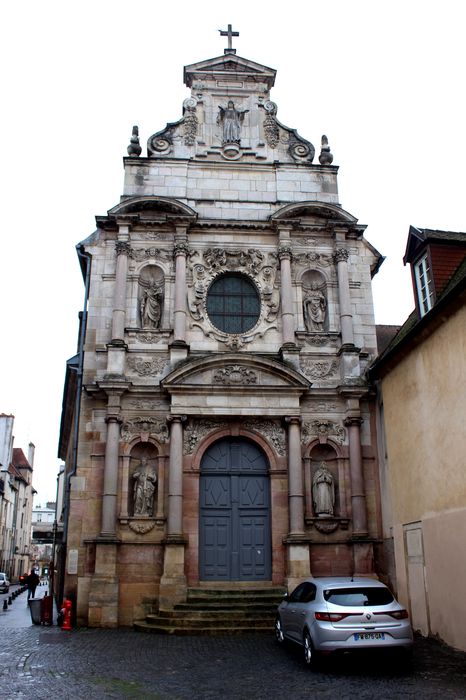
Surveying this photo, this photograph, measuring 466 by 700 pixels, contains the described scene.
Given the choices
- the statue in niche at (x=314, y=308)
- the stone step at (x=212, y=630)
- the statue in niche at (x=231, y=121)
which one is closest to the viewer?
the stone step at (x=212, y=630)

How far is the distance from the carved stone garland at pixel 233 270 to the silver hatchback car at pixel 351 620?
28.5 ft

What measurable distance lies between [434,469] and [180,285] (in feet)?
27.4

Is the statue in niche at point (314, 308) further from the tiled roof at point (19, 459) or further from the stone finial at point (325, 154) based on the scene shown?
the tiled roof at point (19, 459)

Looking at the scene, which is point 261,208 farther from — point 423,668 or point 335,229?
point 423,668

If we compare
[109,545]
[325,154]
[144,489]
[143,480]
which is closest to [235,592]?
[109,545]

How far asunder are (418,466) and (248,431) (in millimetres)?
4782

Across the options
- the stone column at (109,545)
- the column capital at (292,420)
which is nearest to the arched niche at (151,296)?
the stone column at (109,545)

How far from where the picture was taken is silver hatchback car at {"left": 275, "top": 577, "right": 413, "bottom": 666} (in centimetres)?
977

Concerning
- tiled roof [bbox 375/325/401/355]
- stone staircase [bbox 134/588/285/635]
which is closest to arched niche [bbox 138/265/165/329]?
stone staircase [bbox 134/588/285/635]

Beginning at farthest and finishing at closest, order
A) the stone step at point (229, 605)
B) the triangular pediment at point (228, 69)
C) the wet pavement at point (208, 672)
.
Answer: the triangular pediment at point (228, 69) → the stone step at point (229, 605) → the wet pavement at point (208, 672)

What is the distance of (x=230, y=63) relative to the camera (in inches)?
830

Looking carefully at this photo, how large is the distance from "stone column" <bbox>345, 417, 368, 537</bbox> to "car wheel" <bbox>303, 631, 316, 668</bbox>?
21.2 feet

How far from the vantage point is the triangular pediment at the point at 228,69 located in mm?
20953

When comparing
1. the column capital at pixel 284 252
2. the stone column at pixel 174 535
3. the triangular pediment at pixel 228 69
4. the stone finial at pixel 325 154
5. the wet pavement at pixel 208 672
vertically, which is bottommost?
the wet pavement at pixel 208 672
